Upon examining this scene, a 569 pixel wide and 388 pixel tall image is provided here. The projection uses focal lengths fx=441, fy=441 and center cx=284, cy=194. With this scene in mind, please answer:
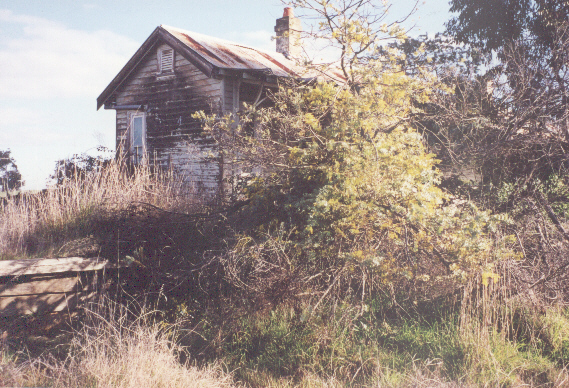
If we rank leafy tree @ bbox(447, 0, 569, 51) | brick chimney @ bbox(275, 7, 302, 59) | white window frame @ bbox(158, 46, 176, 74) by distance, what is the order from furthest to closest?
brick chimney @ bbox(275, 7, 302, 59) < white window frame @ bbox(158, 46, 176, 74) < leafy tree @ bbox(447, 0, 569, 51)

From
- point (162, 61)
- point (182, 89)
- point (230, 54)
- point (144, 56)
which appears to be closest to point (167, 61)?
point (162, 61)

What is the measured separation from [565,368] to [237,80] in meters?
9.02

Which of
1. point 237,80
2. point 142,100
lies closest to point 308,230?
point 237,80

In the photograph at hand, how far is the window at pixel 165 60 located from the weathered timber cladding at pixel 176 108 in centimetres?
15

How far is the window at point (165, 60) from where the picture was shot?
11969 mm

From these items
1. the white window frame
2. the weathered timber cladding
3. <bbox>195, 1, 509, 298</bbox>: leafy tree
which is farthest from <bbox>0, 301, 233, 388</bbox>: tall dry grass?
the white window frame

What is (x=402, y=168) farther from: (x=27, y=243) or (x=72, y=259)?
(x=27, y=243)

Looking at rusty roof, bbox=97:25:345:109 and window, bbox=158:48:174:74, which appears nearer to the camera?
rusty roof, bbox=97:25:345:109

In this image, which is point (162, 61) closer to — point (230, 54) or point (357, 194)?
point (230, 54)

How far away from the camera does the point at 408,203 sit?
4.55m

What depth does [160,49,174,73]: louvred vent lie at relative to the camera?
39.2 feet

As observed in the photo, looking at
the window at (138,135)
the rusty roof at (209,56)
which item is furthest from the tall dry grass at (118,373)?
the window at (138,135)

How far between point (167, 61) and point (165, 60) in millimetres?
92

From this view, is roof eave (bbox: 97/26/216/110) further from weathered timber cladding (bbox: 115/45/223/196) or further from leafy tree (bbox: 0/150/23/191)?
leafy tree (bbox: 0/150/23/191)
